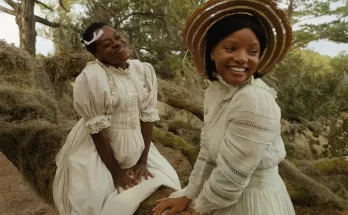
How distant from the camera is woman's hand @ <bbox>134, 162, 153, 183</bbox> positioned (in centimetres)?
188

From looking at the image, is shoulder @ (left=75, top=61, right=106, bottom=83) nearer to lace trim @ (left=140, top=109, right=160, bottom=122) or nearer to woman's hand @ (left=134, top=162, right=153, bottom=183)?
lace trim @ (left=140, top=109, right=160, bottom=122)

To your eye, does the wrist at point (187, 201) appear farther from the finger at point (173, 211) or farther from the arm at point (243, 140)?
the arm at point (243, 140)

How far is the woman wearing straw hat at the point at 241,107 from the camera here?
108cm

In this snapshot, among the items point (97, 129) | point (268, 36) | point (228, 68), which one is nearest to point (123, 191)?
point (97, 129)

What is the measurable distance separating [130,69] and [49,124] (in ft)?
2.25

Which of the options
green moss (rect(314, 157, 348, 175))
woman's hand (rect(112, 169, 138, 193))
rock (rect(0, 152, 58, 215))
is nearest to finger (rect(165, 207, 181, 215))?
woman's hand (rect(112, 169, 138, 193))

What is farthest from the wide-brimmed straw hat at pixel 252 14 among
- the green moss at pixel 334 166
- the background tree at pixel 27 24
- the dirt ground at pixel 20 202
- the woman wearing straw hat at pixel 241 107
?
the background tree at pixel 27 24

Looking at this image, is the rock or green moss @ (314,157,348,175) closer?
green moss @ (314,157,348,175)

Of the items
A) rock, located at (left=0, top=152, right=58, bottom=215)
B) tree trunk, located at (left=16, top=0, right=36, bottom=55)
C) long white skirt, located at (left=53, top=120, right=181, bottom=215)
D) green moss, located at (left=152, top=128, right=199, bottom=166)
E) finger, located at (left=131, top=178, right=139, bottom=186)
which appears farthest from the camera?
tree trunk, located at (left=16, top=0, right=36, bottom=55)

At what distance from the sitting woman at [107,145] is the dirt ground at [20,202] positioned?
2.82 metres

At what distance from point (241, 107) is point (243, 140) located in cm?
11

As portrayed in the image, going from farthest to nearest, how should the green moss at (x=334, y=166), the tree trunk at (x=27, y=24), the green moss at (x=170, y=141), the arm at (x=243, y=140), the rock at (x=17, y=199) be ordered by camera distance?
the tree trunk at (x=27, y=24)
the rock at (x=17, y=199)
the green moss at (x=170, y=141)
the green moss at (x=334, y=166)
the arm at (x=243, y=140)

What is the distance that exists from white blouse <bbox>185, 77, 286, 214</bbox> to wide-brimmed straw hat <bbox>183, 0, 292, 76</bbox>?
16cm

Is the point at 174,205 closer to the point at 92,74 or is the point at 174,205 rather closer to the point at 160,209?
the point at 160,209
